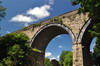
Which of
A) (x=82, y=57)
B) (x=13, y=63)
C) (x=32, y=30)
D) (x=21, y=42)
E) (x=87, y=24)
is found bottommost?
(x=13, y=63)

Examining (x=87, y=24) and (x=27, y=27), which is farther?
(x=27, y=27)

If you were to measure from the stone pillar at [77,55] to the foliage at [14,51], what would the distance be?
15.9ft

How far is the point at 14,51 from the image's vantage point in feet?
32.1

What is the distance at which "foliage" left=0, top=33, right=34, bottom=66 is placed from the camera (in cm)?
970

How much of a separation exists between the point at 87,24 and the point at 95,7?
6112 millimetres

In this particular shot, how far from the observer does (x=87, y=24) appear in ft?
43.0

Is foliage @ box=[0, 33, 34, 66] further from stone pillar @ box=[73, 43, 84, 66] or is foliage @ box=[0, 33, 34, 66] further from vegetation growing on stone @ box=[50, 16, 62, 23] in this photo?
vegetation growing on stone @ box=[50, 16, 62, 23]

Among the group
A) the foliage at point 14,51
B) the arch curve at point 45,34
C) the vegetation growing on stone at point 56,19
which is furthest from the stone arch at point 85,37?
the foliage at point 14,51

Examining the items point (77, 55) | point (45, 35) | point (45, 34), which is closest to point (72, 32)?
point (77, 55)

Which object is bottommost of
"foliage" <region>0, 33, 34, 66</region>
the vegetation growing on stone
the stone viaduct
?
"foliage" <region>0, 33, 34, 66</region>

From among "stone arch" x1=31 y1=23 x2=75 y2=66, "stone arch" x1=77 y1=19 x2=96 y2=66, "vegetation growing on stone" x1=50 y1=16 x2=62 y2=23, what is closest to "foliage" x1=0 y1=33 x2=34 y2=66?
"stone arch" x1=77 y1=19 x2=96 y2=66

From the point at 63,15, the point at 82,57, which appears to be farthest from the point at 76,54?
the point at 63,15

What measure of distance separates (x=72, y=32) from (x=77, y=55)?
8.68 feet

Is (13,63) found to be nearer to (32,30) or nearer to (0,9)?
(0,9)
